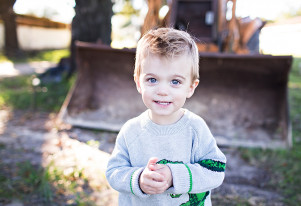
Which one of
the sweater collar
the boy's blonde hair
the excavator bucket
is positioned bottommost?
the excavator bucket

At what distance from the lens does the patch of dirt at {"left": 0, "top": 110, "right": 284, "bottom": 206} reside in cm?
228

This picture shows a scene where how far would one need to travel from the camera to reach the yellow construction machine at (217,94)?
3359 mm

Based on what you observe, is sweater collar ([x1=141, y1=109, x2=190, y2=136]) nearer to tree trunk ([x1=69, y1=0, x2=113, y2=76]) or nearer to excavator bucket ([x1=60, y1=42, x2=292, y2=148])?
excavator bucket ([x1=60, y1=42, x2=292, y2=148])

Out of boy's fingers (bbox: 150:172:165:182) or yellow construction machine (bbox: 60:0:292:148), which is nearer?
boy's fingers (bbox: 150:172:165:182)

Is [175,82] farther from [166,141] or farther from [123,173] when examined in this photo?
[123,173]

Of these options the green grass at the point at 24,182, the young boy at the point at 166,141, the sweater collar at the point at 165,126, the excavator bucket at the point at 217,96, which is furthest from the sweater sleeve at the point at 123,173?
the excavator bucket at the point at 217,96

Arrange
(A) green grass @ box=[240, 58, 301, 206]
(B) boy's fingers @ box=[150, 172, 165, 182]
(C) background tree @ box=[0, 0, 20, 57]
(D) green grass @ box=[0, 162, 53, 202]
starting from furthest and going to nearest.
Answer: (C) background tree @ box=[0, 0, 20, 57]
(A) green grass @ box=[240, 58, 301, 206]
(D) green grass @ box=[0, 162, 53, 202]
(B) boy's fingers @ box=[150, 172, 165, 182]

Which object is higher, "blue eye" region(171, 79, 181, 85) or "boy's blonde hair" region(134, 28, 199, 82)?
"boy's blonde hair" region(134, 28, 199, 82)

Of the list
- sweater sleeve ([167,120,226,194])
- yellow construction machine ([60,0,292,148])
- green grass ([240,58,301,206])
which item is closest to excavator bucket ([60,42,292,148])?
yellow construction machine ([60,0,292,148])

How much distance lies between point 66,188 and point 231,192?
4.19 ft

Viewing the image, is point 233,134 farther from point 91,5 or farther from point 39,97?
point 91,5

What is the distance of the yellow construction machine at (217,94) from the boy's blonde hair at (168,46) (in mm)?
2183

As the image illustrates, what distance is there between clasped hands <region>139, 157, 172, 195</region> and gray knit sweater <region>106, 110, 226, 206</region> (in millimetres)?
54

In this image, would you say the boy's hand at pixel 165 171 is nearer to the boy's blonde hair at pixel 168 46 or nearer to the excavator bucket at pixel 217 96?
the boy's blonde hair at pixel 168 46
